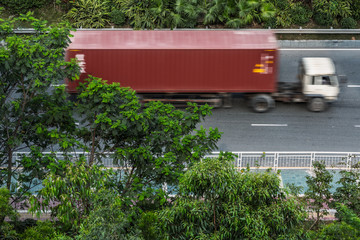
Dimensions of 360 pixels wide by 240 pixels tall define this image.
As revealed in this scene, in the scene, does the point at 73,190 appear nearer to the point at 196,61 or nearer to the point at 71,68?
the point at 71,68

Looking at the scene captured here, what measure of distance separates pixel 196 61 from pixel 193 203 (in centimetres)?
1538

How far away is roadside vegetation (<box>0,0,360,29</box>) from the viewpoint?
1329 inches

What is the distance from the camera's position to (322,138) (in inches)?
1051

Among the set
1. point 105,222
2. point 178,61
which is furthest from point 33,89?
point 178,61

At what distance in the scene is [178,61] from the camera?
88.4ft

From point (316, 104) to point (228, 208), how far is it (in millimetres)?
17393

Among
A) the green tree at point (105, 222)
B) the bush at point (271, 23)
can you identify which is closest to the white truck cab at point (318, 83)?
the bush at point (271, 23)

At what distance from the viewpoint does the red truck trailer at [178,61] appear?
1049 inches

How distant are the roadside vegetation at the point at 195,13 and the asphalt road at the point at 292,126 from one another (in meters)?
5.71

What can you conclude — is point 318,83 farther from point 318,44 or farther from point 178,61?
point 178,61

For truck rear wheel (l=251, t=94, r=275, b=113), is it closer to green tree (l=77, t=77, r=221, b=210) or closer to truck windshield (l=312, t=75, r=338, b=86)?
truck windshield (l=312, t=75, r=338, b=86)

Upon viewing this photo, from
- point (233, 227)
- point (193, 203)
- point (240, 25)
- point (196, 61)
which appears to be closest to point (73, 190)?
point (193, 203)

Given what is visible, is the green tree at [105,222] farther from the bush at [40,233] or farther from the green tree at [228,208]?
the bush at [40,233]

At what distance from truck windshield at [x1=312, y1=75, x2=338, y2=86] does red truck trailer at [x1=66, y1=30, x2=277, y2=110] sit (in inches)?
78.7
